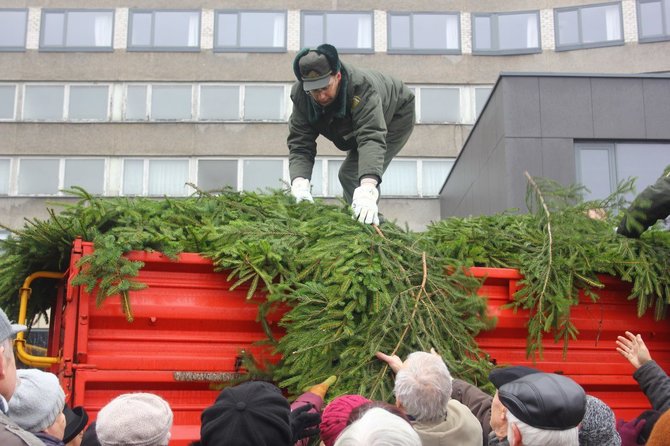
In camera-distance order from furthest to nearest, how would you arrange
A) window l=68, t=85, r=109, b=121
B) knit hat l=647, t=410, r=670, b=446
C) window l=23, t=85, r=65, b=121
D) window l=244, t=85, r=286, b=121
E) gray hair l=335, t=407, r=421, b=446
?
window l=23, t=85, r=65, b=121 < window l=68, t=85, r=109, b=121 < window l=244, t=85, r=286, b=121 < gray hair l=335, t=407, r=421, b=446 < knit hat l=647, t=410, r=670, b=446

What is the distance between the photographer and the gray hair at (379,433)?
86.0 inches

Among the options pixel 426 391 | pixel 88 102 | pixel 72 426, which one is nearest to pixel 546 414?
pixel 426 391

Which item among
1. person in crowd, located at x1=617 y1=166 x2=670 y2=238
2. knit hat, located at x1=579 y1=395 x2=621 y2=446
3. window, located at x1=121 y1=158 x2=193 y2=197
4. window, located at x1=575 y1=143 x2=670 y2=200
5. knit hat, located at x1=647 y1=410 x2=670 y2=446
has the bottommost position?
knit hat, located at x1=579 y1=395 x2=621 y2=446

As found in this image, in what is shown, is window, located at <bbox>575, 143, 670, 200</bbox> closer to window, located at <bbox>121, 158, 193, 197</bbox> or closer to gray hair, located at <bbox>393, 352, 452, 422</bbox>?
gray hair, located at <bbox>393, 352, 452, 422</bbox>

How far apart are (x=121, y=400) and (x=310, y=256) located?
194cm

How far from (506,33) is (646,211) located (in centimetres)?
2473

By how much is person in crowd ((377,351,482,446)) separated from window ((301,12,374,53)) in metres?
25.7

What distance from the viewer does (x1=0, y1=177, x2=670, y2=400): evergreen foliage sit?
4176mm

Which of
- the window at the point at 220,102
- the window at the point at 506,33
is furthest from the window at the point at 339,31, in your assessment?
the window at the point at 506,33

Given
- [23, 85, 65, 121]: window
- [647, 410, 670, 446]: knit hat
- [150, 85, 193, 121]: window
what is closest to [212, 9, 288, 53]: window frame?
[150, 85, 193, 121]: window

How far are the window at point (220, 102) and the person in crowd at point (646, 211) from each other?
2315cm

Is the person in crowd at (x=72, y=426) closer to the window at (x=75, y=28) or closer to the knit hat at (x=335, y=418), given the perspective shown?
the knit hat at (x=335, y=418)

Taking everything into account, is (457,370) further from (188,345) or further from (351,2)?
(351,2)

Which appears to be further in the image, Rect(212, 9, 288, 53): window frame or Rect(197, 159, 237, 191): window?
Rect(212, 9, 288, 53): window frame
